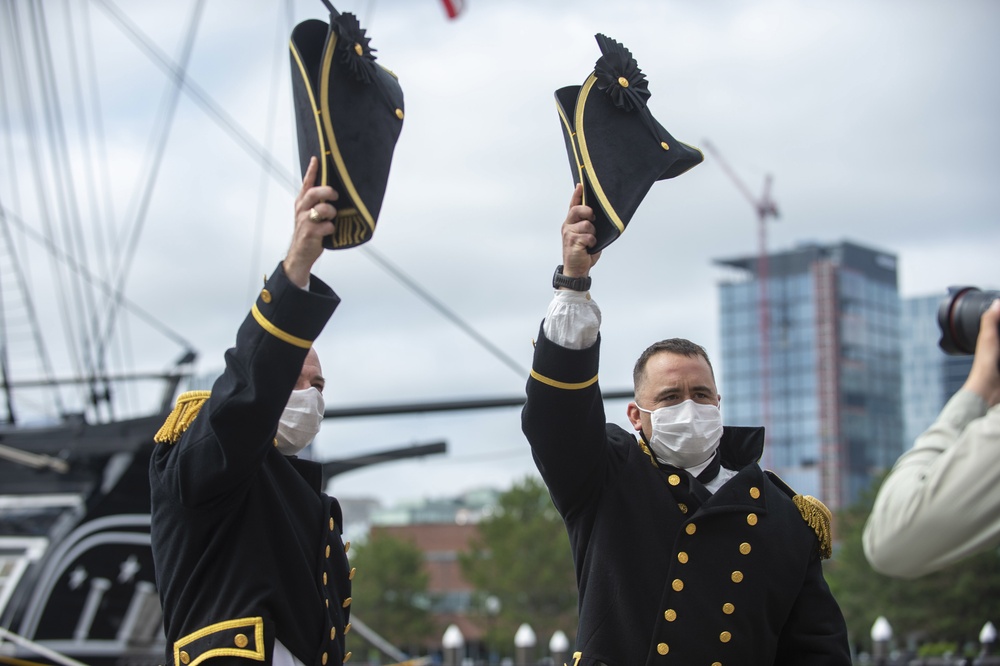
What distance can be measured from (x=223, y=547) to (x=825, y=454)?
124248mm

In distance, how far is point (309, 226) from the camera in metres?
3.34

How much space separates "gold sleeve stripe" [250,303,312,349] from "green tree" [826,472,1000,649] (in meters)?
35.1

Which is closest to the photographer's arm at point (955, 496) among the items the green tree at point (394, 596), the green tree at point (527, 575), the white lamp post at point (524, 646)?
the white lamp post at point (524, 646)

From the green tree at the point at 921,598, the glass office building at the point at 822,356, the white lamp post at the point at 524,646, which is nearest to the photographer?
the white lamp post at the point at 524,646

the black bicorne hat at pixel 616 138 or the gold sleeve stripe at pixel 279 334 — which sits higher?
the black bicorne hat at pixel 616 138

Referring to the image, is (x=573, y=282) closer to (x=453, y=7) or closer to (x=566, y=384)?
(x=566, y=384)

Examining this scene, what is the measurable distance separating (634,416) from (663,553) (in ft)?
1.59

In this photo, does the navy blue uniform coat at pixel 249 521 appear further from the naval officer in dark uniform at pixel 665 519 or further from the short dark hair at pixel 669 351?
the short dark hair at pixel 669 351

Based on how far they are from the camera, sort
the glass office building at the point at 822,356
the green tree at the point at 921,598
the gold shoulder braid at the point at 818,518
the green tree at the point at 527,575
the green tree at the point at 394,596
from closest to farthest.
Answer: the gold shoulder braid at the point at 818,518 → the green tree at the point at 921,598 → the green tree at the point at 527,575 → the green tree at the point at 394,596 → the glass office building at the point at 822,356

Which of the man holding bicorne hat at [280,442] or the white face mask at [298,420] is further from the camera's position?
the white face mask at [298,420]

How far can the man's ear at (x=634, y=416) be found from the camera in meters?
4.09

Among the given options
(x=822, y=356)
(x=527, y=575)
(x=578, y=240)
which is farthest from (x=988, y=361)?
(x=822, y=356)

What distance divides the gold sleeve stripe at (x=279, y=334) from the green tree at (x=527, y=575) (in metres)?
47.1

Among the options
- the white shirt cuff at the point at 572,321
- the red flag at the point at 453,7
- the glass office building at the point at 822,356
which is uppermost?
the glass office building at the point at 822,356
